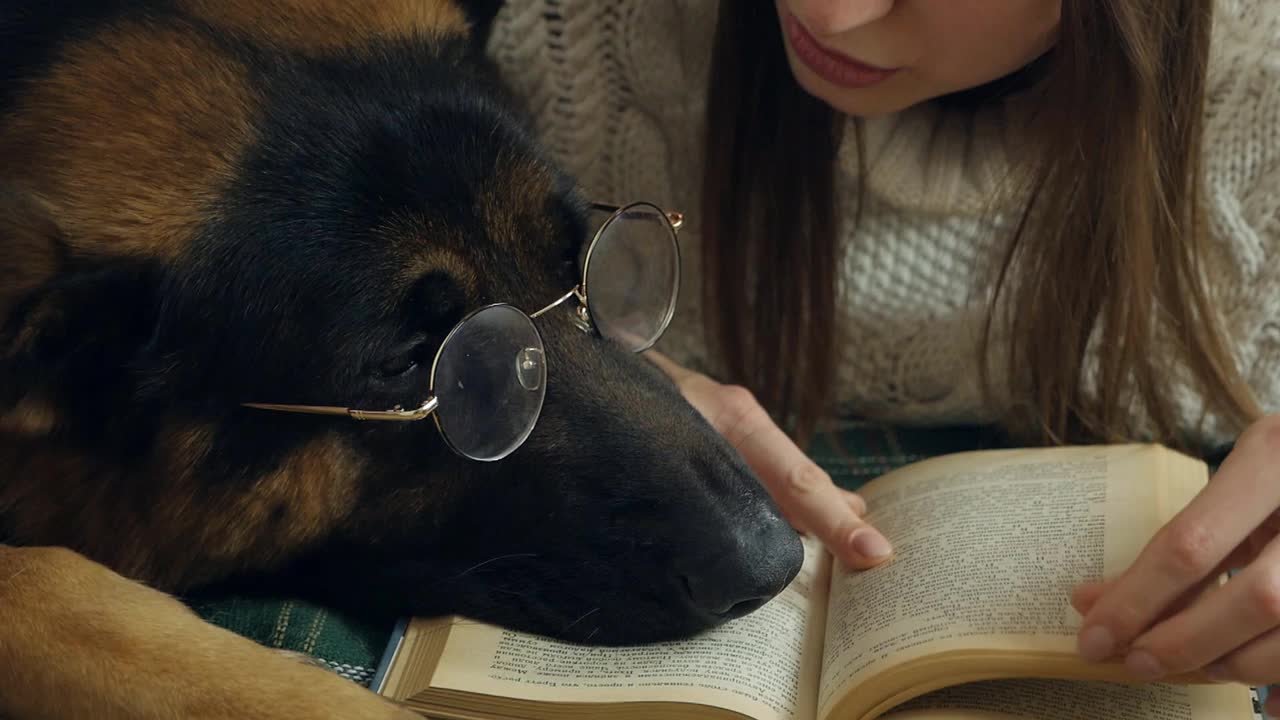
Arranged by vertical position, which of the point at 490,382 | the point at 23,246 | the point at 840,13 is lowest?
the point at 490,382

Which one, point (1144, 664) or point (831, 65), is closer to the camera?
point (1144, 664)

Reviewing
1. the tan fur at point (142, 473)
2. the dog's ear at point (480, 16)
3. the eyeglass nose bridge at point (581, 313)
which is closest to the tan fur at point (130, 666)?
the tan fur at point (142, 473)

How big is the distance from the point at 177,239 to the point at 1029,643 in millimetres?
752

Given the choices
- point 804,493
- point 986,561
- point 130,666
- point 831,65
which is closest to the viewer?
point 130,666

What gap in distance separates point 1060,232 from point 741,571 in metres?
0.66

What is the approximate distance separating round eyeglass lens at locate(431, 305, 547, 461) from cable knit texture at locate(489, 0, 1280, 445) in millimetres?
590

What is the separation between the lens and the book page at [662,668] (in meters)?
1.07

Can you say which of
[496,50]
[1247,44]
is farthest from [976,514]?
[496,50]

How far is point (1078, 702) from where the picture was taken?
1090mm

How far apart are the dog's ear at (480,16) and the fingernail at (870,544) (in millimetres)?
610

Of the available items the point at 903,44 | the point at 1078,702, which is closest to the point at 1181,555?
the point at 1078,702

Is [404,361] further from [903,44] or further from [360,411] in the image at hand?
[903,44]

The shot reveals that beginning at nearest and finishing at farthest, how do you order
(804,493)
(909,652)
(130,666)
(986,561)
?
(130,666) → (909,652) → (986,561) → (804,493)

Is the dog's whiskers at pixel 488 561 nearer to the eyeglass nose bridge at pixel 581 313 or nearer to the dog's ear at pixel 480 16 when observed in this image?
the eyeglass nose bridge at pixel 581 313
